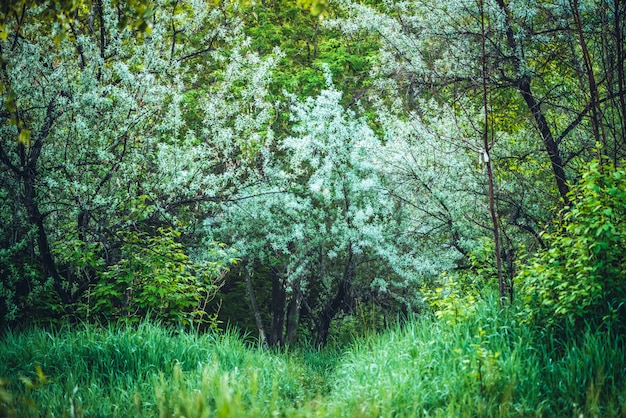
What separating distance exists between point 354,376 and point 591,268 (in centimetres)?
249

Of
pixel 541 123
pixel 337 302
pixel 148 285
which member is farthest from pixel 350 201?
pixel 148 285

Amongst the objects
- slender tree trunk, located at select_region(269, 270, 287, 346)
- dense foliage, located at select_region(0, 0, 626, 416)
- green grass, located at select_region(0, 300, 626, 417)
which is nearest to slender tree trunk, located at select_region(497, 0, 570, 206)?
dense foliage, located at select_region(0, 0, 626, 416)

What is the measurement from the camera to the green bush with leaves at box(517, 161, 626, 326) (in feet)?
16.7

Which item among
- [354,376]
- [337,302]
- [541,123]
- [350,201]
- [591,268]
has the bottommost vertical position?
[337,302]

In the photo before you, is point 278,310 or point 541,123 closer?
point 541,123

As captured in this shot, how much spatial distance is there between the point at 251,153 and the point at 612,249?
801 cm

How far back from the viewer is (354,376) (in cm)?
606

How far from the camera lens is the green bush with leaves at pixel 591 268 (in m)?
5.09

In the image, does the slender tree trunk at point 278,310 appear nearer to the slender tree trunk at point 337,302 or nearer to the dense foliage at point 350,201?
the dense foliage at point 350,201

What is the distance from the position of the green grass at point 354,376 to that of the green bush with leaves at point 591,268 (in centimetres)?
22

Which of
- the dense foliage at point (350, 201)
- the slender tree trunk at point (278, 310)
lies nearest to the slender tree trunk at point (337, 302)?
the dense foliage at point (350, 201)

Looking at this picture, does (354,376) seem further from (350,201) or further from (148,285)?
(350,201)

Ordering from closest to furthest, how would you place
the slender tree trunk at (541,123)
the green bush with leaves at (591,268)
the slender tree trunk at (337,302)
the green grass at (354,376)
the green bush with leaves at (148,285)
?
the green grass at (354,376)
the green bush with leaves at (591,268)
the green bush with leaves at (148,285)
the slender tree trunk at (541,123)
the slender tree trunk at (337,302)

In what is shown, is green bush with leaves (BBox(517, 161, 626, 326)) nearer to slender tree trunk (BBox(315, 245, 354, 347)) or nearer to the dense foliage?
the dense foliage
